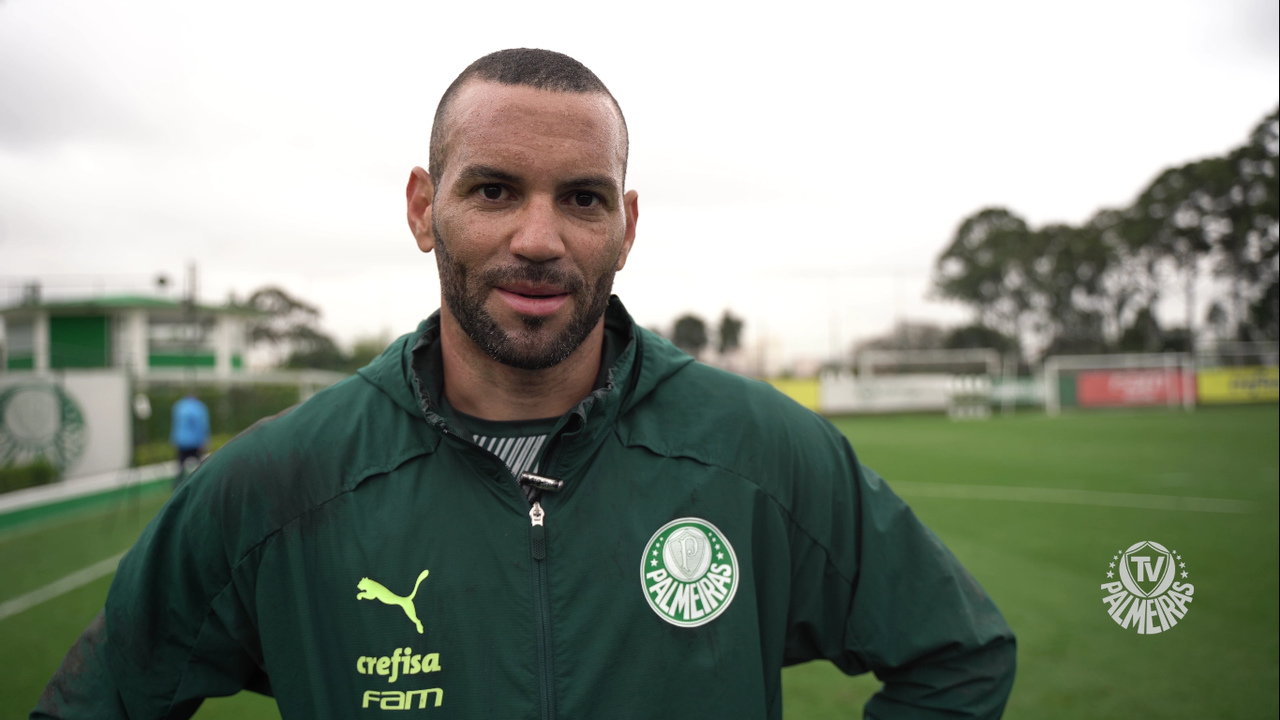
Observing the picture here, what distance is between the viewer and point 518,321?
4.84ft

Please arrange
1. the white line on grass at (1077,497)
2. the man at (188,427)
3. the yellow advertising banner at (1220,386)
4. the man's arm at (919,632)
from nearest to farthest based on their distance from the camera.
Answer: the man's arm at (919,632)
the white line on grass at (1077,497)
the man at (188,427)
the yellow advertising banner at (1220,386)

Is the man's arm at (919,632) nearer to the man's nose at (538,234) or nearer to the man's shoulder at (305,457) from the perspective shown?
the man's nose at (538,234)

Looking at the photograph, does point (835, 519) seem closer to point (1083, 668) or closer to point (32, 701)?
point (1083, 668)

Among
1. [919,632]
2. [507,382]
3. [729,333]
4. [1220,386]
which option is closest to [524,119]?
[507,382]

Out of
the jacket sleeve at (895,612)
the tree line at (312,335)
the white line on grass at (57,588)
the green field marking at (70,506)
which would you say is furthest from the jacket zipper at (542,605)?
the tree line at (312,335)

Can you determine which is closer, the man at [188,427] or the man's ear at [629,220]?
the man's ear at [629,220]

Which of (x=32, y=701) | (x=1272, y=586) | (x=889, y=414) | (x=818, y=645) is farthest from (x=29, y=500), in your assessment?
(x=889, y=414)

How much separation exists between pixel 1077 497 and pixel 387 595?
1043 centimetres

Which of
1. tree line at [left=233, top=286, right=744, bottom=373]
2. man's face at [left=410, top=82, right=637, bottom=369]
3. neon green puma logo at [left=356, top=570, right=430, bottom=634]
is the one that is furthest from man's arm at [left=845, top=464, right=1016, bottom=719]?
tree line at [left=233, top=286, right=744, bottom=373]

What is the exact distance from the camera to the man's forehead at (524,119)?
4.70 feet

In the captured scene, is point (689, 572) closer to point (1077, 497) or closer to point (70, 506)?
point (1077, 497)

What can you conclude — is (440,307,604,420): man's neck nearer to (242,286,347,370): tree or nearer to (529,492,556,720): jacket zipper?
(529,492,556,720): jacket zipper

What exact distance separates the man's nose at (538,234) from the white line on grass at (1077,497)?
8.28 m

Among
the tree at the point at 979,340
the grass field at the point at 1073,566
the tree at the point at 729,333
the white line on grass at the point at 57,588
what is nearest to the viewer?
the grass field at the point at 1073,566
